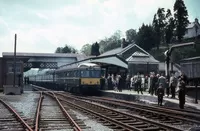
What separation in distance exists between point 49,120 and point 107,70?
23882 mm

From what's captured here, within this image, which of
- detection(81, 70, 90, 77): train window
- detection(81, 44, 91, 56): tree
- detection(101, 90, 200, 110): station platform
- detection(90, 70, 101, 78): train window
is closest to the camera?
detection(101, 90, 200, 110): station platform

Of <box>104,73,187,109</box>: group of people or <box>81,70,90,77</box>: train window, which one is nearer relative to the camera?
<box>104,73,187,109</box>: group of people

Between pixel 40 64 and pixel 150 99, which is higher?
pixel 40 64

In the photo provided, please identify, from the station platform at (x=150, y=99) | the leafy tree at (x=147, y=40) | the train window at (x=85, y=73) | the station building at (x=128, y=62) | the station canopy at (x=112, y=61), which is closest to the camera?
the station platform at (x=150, y=99)

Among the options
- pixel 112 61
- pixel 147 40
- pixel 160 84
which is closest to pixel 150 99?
pixel 160 84

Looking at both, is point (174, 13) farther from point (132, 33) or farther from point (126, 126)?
point (126, 126)

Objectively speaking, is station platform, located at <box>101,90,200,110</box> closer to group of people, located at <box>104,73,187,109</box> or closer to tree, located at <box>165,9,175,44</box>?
group of people, located at <box>104,73,187,109</box>

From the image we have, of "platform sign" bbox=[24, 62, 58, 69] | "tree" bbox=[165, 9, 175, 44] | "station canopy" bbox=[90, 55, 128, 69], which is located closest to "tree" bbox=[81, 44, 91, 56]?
"tree" bbox=[165, 9, 175, 44]

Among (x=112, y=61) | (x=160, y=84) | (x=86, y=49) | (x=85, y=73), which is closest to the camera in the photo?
(x=160, y=84)

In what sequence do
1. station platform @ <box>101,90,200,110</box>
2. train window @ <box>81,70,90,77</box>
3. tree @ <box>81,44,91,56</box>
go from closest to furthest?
station platform @ <box>101,90,200,110</box>, train window @ <box>81,70,90,77</box>, tree @ <box>81,44,91,56</box>

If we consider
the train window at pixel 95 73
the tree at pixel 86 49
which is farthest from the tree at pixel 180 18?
the tree at pixel 86 49

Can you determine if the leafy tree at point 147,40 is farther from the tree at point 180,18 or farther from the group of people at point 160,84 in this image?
the group of people at point 160,84

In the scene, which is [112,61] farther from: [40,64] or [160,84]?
[40,64]

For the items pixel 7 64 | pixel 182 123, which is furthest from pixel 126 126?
pixel 7 64
